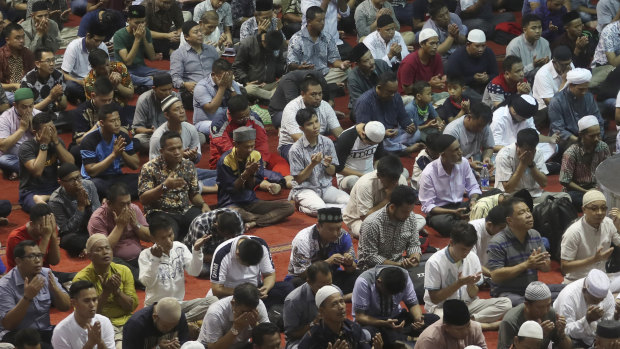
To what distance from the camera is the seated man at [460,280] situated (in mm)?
9508

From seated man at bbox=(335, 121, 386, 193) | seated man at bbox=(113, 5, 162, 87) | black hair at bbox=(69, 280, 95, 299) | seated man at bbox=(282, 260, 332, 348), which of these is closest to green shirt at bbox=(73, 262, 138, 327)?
black hair at bbox=(69, 280, 95, 299)

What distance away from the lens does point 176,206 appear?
1087 centimetres

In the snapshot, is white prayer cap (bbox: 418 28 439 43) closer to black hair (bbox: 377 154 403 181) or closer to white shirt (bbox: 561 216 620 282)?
black hair (bbox: 377 154 403 181)

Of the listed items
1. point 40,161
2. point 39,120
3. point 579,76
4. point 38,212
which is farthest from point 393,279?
point 579,76

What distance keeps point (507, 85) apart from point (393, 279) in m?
4.33

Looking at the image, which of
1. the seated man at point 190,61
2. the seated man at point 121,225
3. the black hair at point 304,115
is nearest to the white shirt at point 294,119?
the black hair at point 304,115

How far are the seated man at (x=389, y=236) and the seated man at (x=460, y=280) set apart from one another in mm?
398

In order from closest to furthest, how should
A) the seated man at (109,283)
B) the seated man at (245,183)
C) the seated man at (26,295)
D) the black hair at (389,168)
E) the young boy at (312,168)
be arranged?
the seated man at (26,295)
the seated man at (109,283)
the black hair at (389,168)
the seated man at (245,183)
the young boy at (312,168)

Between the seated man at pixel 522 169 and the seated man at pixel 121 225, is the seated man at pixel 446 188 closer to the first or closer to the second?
the seated man at pixel 522 169

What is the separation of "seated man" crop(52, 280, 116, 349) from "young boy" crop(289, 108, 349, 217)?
2.96 metres

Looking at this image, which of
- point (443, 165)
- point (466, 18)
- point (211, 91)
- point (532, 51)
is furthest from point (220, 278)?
point (466, 18)

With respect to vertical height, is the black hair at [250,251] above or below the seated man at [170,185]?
above

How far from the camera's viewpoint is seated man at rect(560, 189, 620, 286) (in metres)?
10.1

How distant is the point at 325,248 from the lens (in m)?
9.89
